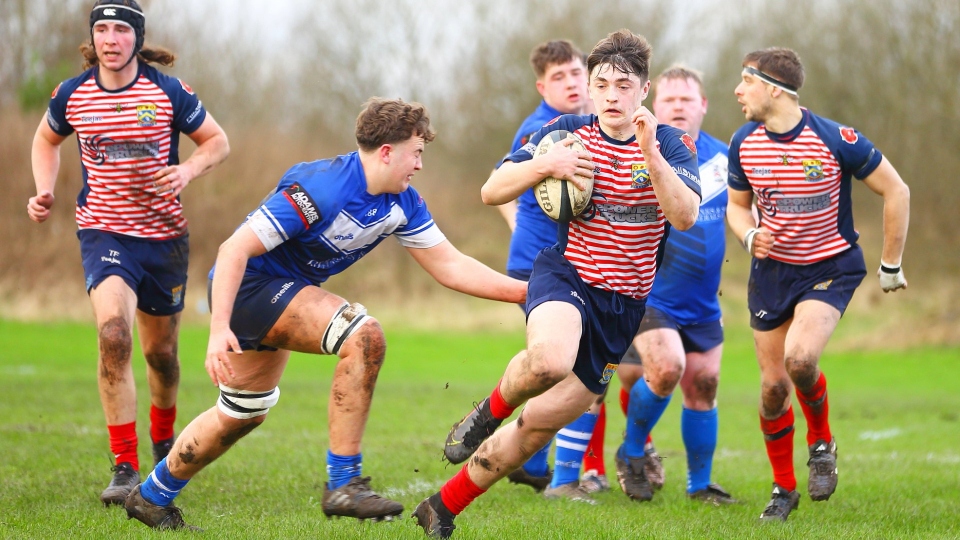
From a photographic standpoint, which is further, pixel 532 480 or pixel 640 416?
pixel 532 480

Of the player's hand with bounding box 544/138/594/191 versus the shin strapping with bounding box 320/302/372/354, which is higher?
the player's hand with bounding box 544/138/594/191

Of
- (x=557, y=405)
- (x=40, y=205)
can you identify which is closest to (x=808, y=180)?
(x=557, y=405)

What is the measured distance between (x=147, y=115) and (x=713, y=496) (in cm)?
401

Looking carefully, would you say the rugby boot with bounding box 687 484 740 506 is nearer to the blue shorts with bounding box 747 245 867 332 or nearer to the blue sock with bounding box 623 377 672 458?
the blue sock with bounding box 623 377 672 458

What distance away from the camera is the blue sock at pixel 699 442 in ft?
20.4

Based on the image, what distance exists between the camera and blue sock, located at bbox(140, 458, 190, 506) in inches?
182

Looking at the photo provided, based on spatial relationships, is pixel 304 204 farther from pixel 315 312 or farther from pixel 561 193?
pixel 561 193

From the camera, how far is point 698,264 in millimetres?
6219

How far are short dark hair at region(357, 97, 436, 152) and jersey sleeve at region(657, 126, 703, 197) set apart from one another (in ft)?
3.55

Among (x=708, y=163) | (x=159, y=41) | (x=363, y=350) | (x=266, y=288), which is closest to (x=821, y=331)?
(x=708, y=163)

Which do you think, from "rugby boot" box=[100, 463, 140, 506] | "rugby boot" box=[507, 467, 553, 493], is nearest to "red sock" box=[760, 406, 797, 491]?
"rugby boot" box=[507, 467, 553, 493]

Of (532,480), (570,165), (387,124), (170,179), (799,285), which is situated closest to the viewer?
(570,165)

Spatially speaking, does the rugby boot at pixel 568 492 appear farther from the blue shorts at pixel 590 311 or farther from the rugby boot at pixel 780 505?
the blue shorts at pixel 590 311

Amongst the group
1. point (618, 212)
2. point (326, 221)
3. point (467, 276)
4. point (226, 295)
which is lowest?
point (467, 276)
